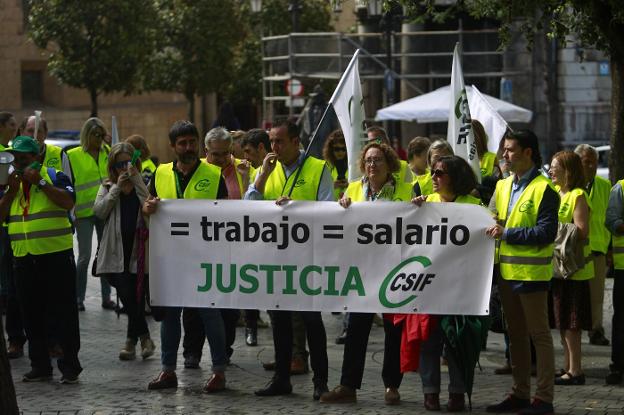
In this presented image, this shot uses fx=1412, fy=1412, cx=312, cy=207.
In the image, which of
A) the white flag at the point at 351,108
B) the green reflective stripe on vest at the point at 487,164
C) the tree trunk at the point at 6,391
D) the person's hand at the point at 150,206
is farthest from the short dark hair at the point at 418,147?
the tree trunk at the point at 6,391

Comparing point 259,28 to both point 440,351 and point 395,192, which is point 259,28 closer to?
point 395,192

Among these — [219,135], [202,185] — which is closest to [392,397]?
[202,185]

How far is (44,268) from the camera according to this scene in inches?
410

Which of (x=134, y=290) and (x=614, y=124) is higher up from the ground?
(x=614, y=124)

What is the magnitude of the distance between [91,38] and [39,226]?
28.5 m

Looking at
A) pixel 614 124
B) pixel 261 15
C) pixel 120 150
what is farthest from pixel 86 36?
pixel 120 150

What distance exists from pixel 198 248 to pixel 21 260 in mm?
1468

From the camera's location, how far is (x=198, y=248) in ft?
32.5

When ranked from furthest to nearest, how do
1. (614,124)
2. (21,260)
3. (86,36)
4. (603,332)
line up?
(86,36)
(614,124)
(603,332)
(21,260)

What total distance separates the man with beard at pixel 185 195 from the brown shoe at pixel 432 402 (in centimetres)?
155

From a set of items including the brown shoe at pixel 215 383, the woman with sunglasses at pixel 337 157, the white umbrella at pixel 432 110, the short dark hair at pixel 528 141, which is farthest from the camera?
the white umbrella at pixel 432 110

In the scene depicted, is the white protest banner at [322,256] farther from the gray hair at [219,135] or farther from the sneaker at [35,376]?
the sneaker at [35,376]

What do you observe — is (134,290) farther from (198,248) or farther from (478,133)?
(478,133)

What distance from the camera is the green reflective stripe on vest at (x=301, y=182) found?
997 centimetres
